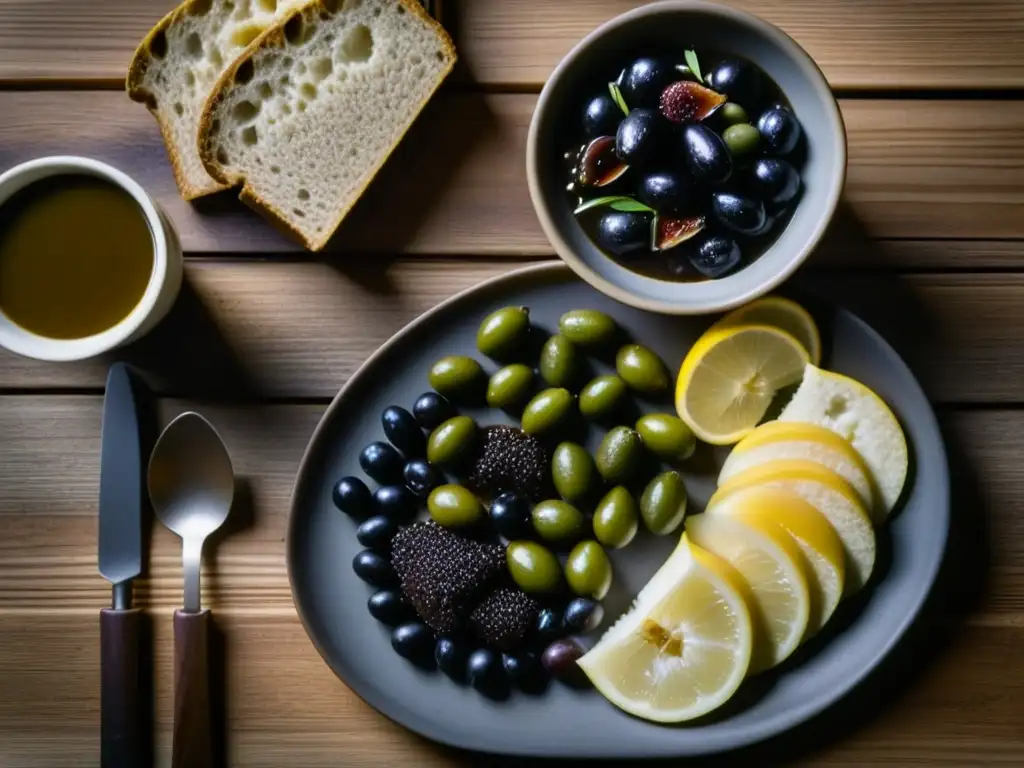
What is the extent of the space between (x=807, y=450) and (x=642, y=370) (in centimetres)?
19

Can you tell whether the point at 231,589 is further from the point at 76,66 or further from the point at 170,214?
the point at 76,66

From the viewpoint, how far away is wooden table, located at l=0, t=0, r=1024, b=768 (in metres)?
1.11

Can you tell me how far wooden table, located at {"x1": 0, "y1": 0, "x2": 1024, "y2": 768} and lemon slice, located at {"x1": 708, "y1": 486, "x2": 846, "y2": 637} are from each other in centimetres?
16

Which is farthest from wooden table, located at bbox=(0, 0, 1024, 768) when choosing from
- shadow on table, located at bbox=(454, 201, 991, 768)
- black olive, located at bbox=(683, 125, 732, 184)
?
black olive, located at bbox=(683, 125, 732, 184)

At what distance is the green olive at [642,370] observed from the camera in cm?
106

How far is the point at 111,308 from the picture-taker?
41.8 inches

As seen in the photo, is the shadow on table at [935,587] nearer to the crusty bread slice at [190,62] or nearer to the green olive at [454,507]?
the green olive at [454,507]

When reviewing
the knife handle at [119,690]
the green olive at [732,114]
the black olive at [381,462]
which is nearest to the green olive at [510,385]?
the black olive at [381,462]

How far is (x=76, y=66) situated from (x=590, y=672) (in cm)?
89

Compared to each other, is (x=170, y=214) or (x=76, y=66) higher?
(x=76, y=66)

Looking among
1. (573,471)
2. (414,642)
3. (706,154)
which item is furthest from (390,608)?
(706,154)

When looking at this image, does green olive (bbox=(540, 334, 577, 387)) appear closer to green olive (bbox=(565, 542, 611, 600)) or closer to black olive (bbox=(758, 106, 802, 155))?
green olive (bbox=(565, 542, 611, 600))

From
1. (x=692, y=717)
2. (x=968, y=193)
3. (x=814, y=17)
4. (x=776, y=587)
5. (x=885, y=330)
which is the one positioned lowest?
(x=692, y=717)

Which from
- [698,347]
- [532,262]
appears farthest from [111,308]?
[698,347]
